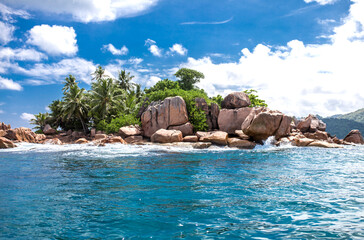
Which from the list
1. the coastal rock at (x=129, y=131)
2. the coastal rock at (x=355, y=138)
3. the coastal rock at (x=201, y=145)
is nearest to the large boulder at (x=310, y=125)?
the coastal rock at (x=355, y=138)

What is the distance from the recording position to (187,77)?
47.3 metres

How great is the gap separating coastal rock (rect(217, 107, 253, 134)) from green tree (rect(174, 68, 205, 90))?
22.8 metres

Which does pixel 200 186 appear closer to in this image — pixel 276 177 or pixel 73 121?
pixel 276 177

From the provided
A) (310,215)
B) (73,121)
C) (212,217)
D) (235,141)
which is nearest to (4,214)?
(212,217)

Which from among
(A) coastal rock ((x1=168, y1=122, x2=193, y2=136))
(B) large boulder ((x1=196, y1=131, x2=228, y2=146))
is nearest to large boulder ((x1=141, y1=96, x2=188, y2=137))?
(A) coastal rock ((x1=168, y1=122, x2=193, y2=136))

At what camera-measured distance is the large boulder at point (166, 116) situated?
25422 mm

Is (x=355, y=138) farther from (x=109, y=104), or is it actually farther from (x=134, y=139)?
(x=109, y=104)

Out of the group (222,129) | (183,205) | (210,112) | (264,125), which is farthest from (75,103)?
(183,205)

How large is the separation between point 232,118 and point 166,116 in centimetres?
643

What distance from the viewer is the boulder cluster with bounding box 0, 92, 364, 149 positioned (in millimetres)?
21312

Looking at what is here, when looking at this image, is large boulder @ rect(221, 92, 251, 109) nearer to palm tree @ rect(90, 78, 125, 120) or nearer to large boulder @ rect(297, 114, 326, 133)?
large boulder @ rect(297, 114, 326, 133)

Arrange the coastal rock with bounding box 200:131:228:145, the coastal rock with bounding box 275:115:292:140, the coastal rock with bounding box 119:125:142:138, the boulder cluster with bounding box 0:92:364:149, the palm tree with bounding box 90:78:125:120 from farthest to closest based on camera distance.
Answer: the palm tree with bounding box 90:78:125:120 < the coastal rock with bounding box 119:125:142:138 < the coastal rock with bounding box 275:115:292:140 < the coastal rock with bounding box 200:131:228:145 < the boulder cluster with bounding box 0:92:364:149

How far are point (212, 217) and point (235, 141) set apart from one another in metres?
16.8

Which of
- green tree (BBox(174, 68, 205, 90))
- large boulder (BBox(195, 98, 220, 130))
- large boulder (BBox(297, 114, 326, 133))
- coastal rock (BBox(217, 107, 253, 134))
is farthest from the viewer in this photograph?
green tree (BBox(174, 68, 205, 90))
